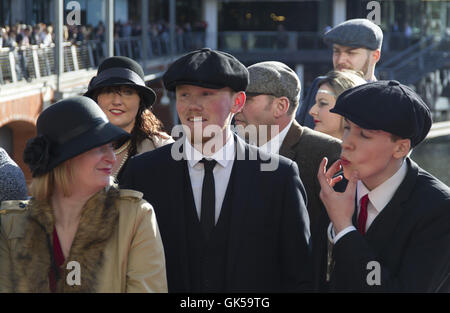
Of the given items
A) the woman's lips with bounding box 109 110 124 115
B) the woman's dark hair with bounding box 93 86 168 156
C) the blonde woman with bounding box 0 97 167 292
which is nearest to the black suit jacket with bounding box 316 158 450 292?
the blonde woman with bounding box 0 97 167 292

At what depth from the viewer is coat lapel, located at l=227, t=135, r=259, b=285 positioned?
11.4ft

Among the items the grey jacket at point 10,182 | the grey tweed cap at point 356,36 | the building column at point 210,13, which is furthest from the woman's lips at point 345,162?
the building column at point 210,13

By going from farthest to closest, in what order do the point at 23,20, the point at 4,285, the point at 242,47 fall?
the point at 242,47
the point at 23,20
the point at 4,285

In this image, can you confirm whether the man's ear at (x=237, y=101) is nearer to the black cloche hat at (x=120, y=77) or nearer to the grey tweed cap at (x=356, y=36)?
the black cloche hat at (x=120, y=77)

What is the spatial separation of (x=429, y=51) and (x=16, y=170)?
112 feet

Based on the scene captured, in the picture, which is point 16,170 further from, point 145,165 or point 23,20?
point 23,20

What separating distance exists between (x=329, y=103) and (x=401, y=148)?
1822 millimetres

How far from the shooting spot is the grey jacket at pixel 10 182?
390cm

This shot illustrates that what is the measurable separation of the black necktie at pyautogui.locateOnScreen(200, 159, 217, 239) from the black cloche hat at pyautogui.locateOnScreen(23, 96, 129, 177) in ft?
1.57

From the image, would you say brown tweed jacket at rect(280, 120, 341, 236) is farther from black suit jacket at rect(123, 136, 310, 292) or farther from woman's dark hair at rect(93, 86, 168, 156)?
woman's dark hair at rect(93, 86, 168, 156)

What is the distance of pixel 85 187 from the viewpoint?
11.0 feet

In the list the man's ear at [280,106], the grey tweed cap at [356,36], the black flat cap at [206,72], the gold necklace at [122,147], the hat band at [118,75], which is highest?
the grey tweed cap at [356,36]

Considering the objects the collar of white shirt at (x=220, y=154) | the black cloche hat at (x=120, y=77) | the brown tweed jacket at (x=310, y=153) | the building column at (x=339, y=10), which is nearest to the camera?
the collar of white shirt at (x=220, y=154)
